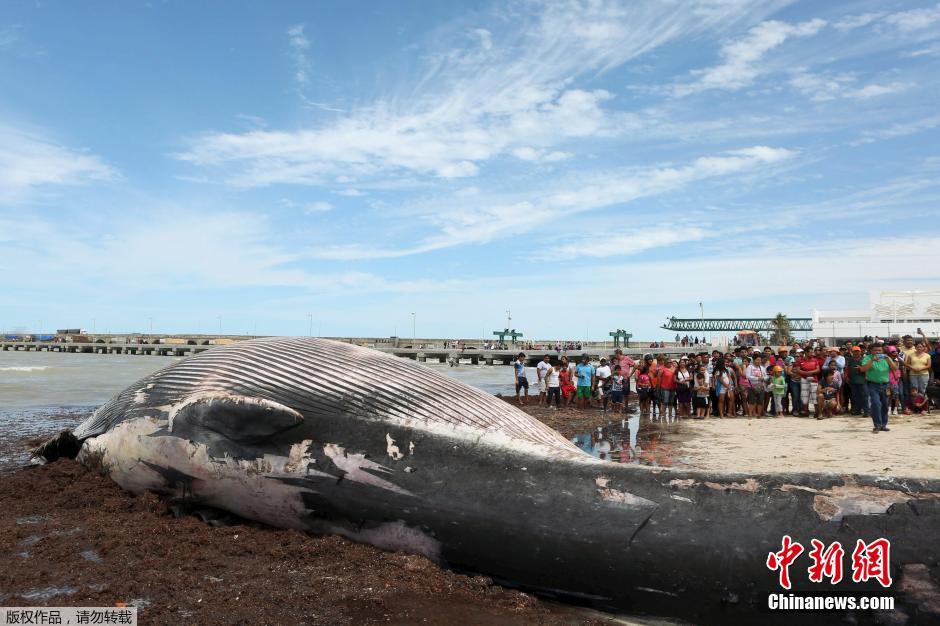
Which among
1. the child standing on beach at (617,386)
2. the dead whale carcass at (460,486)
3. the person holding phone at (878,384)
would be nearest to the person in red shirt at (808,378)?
the person holding phone at (878,384)

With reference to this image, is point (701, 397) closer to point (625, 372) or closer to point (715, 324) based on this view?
point (625, 372)

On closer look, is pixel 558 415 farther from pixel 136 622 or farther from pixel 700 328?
pixel 700 328

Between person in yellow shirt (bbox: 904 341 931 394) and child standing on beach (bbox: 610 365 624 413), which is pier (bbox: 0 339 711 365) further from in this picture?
person in yellow shirt (bbox: 904 341 931 394)

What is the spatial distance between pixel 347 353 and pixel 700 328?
16093 centimetres

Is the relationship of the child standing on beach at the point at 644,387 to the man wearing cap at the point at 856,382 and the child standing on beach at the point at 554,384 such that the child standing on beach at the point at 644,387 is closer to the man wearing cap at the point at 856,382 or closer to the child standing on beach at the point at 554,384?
the child standing on beach at the point at 554,384

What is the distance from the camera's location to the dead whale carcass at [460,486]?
362 cm

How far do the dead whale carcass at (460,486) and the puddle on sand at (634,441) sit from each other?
5356 mm

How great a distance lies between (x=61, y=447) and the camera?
294 inches

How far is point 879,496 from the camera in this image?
3521 millimetres

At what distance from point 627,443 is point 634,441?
319 millimetres

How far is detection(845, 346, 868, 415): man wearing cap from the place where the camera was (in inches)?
575

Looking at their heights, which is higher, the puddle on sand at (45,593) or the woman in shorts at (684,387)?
the woman in shorts at (684,387)

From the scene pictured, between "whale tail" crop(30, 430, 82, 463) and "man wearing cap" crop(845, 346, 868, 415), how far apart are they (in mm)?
14366

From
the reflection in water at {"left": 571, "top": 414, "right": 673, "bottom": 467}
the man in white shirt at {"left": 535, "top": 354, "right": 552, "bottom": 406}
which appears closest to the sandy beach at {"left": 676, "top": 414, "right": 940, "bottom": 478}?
the reflection in water at {"left": 571, "top": 414, "right": 673, "bottom": 467}
